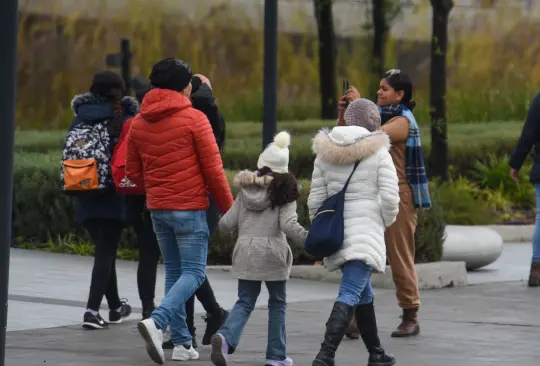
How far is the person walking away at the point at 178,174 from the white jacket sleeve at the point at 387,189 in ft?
2.93

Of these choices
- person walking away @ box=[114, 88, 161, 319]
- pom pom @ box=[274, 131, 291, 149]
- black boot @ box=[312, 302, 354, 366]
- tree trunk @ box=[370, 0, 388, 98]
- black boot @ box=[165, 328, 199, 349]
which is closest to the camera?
black boot @ box=[312, 302, 354, 366]

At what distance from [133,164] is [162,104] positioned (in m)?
0.45

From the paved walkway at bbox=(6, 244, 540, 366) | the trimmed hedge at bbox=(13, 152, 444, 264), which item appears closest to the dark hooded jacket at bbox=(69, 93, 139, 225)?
the paved walkway at bbox=(6, 244, 540, 366)

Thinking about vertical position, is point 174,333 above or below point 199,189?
below

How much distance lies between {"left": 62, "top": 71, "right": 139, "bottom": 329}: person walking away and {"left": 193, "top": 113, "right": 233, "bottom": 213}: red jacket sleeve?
153cm

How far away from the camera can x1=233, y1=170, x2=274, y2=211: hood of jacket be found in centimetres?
859

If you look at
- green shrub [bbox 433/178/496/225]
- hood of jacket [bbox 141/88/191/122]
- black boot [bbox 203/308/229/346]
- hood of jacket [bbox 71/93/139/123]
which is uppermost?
hood of jacket [bbox 141/88/191/122]

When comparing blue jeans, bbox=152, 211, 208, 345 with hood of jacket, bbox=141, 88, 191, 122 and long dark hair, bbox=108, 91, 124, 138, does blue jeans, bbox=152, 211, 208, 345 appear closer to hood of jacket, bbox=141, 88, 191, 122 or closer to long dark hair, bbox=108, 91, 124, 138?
hood of jacket, bbox=141, 88, 191, 122

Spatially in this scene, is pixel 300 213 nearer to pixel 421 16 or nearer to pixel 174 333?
pixel 174 333

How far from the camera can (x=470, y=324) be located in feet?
35.4

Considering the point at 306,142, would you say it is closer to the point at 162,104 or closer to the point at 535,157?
the point at 535,157

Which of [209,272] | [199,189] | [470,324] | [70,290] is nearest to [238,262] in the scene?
[199,189]

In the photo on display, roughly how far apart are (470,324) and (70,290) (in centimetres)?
348

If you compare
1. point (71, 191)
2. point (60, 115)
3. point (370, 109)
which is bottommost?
point (60, 115)
